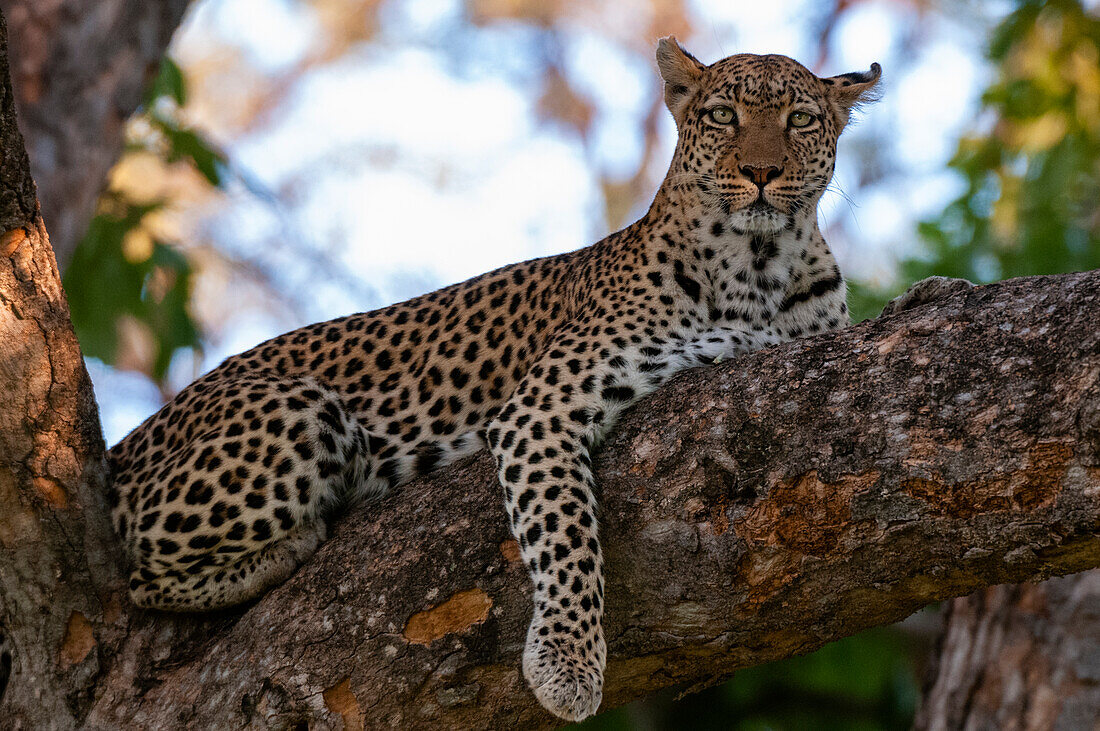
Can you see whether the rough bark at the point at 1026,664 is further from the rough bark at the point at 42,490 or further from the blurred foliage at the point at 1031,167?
the rough bark at the point at 42,490

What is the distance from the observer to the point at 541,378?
19.0 ft

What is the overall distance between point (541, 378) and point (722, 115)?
73.1 inches

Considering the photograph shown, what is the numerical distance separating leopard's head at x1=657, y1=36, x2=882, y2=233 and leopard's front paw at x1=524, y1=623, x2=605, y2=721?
240 centimetres

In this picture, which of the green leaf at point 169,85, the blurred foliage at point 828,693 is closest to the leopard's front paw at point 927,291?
the blurred foliage at point 828,693

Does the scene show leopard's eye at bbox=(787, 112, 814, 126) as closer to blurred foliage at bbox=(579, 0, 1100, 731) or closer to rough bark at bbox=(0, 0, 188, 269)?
blurred foliage at bbox=(579, 0, 1100, 731)

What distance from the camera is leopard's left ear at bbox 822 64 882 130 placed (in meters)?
6.69

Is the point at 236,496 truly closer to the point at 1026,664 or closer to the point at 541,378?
the point at 541,378

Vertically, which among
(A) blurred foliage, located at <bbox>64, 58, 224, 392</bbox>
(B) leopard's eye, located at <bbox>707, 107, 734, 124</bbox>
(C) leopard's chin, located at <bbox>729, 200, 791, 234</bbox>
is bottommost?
(C) leopard's chin, located at <bbox>729, 200, 791, 234</bbox>

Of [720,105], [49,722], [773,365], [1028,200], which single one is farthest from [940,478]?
[1028,200]

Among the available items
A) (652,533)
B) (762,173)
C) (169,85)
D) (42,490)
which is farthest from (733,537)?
(169,85)

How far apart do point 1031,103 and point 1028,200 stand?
1200 millimetres

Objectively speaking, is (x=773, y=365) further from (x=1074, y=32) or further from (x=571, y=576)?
(x=1074, y=32)

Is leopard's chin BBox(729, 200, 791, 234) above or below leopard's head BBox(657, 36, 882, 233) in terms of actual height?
below

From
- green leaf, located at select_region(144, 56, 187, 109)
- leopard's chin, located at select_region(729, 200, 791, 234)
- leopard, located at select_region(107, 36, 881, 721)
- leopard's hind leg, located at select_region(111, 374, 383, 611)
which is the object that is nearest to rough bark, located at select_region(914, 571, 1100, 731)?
leopard, located at select_region(107, 36, 881, 721)
